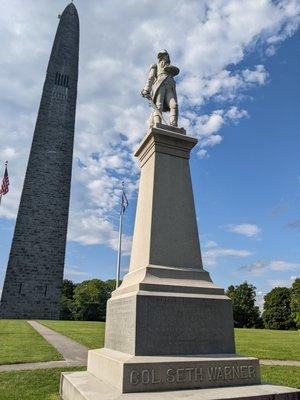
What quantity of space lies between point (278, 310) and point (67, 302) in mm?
34439

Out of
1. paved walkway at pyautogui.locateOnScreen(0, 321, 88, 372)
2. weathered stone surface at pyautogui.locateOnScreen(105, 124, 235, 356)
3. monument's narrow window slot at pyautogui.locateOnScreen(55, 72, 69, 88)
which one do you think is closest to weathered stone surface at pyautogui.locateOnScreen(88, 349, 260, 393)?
weathered stone surface at pyautogui.locateOnScreen(105, 124, 235, 356)

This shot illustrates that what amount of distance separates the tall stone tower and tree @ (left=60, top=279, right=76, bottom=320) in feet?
58.0

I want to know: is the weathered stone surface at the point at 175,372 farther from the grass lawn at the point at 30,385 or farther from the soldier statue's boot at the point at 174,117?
the soldier statue's boot at the point at 174,117

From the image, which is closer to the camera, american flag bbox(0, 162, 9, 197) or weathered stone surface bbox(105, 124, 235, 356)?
weathered stone surface bbox(105, 124, 235, 356)

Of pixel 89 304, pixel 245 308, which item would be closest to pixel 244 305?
pixel 245 308

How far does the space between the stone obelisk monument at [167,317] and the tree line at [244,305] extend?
52.1 meters

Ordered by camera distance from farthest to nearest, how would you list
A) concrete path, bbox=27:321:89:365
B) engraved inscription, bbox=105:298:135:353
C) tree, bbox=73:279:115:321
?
tree, bbox=73:279:115:321 → concrete path, bbox=27:321:89:365 → engraved inscription, bbox=105:298:135:353

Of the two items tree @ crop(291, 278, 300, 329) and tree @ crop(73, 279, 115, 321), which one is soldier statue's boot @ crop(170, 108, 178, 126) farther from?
tree @ crop(291, 278, 300, 329)

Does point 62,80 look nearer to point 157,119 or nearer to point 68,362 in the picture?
point 68,362

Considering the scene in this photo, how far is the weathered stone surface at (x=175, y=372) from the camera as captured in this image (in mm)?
4203

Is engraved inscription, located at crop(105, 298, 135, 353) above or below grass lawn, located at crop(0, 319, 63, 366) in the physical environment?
above

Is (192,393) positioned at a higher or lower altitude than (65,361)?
higher

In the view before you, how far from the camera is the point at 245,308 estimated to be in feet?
198

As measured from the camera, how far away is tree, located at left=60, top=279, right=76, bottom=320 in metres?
56.7
